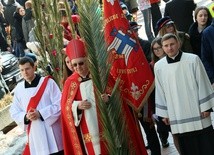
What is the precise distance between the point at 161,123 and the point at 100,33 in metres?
2.51

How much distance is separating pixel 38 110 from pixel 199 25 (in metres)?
Answer: 3.21

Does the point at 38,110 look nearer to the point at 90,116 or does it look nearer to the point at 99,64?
the point at 90,116

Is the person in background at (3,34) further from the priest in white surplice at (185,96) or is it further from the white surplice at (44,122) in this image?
the priest in white surplice at (185,96)

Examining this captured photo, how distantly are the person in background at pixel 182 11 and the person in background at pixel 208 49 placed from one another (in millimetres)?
2360

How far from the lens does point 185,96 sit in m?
5.45

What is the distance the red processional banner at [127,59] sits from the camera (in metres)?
5.84

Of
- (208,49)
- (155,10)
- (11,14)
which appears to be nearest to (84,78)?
(208,49)

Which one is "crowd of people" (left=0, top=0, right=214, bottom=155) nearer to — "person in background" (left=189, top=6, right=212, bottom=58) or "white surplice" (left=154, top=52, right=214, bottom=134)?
"white surplice" (left=154, top=52, right=214, bottom=134)

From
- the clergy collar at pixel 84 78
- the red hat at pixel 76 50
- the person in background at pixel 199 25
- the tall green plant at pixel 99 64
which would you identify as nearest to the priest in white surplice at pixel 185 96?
the clergy collar at pixel 84 78

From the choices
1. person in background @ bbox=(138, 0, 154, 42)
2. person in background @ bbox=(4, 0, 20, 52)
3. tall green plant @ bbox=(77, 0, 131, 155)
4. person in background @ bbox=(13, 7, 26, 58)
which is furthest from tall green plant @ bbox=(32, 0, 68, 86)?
person in background @ bbox=(4, 0, 20, 52)

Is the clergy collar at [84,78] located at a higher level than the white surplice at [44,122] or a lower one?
higher

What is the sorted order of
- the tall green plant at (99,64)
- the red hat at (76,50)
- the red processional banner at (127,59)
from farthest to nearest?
the red processional banner at (127,59) → the red hat at (76,50) → the tall green plant at (99,64)

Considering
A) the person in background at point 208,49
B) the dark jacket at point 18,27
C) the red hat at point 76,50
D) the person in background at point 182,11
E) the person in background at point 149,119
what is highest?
the dark jacket at point 18,27

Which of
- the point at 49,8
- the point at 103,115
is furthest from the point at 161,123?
the point at 103,115
